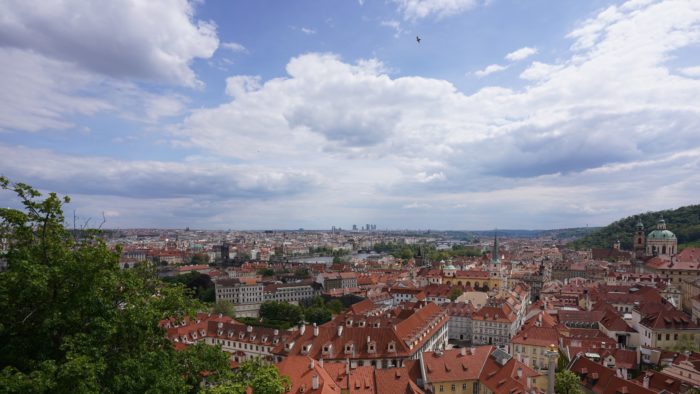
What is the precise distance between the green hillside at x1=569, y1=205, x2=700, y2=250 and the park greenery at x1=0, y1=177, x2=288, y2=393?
500 feet

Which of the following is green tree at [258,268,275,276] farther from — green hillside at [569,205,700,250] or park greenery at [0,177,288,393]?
green hillside at [569,205,700,250]

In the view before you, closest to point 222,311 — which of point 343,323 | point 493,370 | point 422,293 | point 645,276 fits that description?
point 343,323

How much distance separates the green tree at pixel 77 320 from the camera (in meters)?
12.4

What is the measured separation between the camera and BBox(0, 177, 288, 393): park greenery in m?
12.4

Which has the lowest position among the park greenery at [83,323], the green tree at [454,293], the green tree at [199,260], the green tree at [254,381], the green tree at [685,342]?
the green tree at [199,260]

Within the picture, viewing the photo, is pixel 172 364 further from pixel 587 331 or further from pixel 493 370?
pixel 587 331

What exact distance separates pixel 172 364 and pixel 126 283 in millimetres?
A: 3103

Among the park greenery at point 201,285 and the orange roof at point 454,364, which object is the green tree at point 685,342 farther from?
the park greenery at point 201,285

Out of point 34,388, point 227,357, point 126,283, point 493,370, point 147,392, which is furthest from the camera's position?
point 493,370

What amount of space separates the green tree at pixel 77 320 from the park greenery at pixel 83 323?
3 centimetres

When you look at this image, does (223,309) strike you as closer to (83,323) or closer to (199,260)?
(83,323)

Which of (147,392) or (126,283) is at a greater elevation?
(126,283)

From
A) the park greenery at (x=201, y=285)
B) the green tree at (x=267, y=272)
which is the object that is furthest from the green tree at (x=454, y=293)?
the green tree at (x=267, y=272)

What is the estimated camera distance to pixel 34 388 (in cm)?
1066
